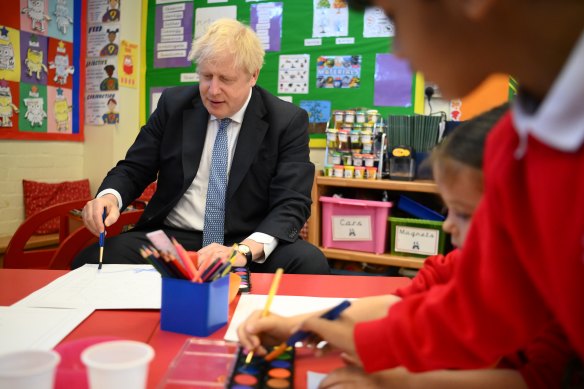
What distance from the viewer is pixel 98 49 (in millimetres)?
3012

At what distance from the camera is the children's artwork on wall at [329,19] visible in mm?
2693

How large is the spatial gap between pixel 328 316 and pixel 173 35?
2.76 meters

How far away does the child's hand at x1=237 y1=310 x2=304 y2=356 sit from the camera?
71cm

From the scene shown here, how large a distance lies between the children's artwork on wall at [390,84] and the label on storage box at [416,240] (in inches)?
27.9

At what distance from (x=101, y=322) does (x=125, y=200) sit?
0.89 metres

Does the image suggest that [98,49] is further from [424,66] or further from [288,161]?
[424,66]

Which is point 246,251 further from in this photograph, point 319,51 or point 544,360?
point 319,51

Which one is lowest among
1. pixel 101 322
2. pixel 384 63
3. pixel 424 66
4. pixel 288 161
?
pixel 101 322

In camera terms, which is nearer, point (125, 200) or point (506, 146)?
point (506, 146)

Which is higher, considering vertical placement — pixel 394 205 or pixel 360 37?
pixel 360 37

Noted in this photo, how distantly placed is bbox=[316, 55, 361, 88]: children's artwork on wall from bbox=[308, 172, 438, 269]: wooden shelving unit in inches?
21.8

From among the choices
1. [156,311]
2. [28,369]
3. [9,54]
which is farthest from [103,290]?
[9,54]

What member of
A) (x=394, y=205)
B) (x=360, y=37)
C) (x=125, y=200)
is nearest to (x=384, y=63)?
(x=360, y=37)

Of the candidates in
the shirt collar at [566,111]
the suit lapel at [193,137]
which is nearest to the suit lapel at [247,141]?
the suit lapel at [193,137]
